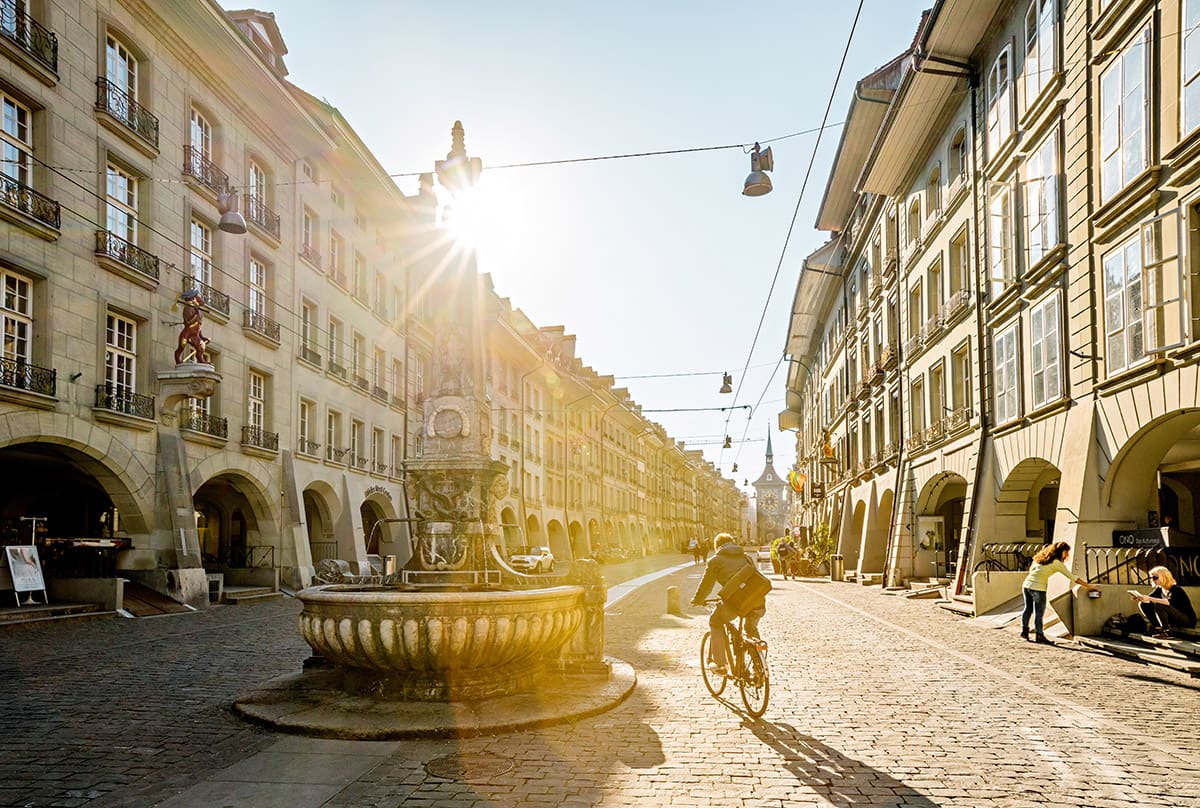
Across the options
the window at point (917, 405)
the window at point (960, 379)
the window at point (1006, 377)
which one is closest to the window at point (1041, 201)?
the window at point (1006, 377)

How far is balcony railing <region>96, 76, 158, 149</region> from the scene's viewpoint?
19.9 m

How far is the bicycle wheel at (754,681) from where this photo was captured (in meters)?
8.51

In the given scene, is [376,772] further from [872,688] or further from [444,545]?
[872,688]

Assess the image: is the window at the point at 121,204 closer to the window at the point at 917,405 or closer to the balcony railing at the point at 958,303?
the balcony railing at the point at 958,303

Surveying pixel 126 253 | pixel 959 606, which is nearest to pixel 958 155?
pixel 959 606

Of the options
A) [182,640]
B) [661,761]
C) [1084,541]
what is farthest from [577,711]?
[1084,541]

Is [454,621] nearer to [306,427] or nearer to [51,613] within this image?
[51,613]

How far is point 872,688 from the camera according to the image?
1019 centimetres

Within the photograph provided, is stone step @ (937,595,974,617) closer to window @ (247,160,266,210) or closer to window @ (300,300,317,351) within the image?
window @ (300,300,317,351)

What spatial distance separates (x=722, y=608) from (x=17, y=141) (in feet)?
53.4

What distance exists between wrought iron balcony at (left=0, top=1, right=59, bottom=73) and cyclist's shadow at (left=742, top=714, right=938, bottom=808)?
17921 millimetres

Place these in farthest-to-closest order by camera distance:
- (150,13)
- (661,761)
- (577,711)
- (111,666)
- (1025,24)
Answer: (150,13), (1025,24), (111,666), (577,711), (661,761)

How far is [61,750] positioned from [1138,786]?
7.49 metres

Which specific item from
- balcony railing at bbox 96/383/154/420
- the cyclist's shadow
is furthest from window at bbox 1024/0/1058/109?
balcony railing at bbox 96/383/154/420
